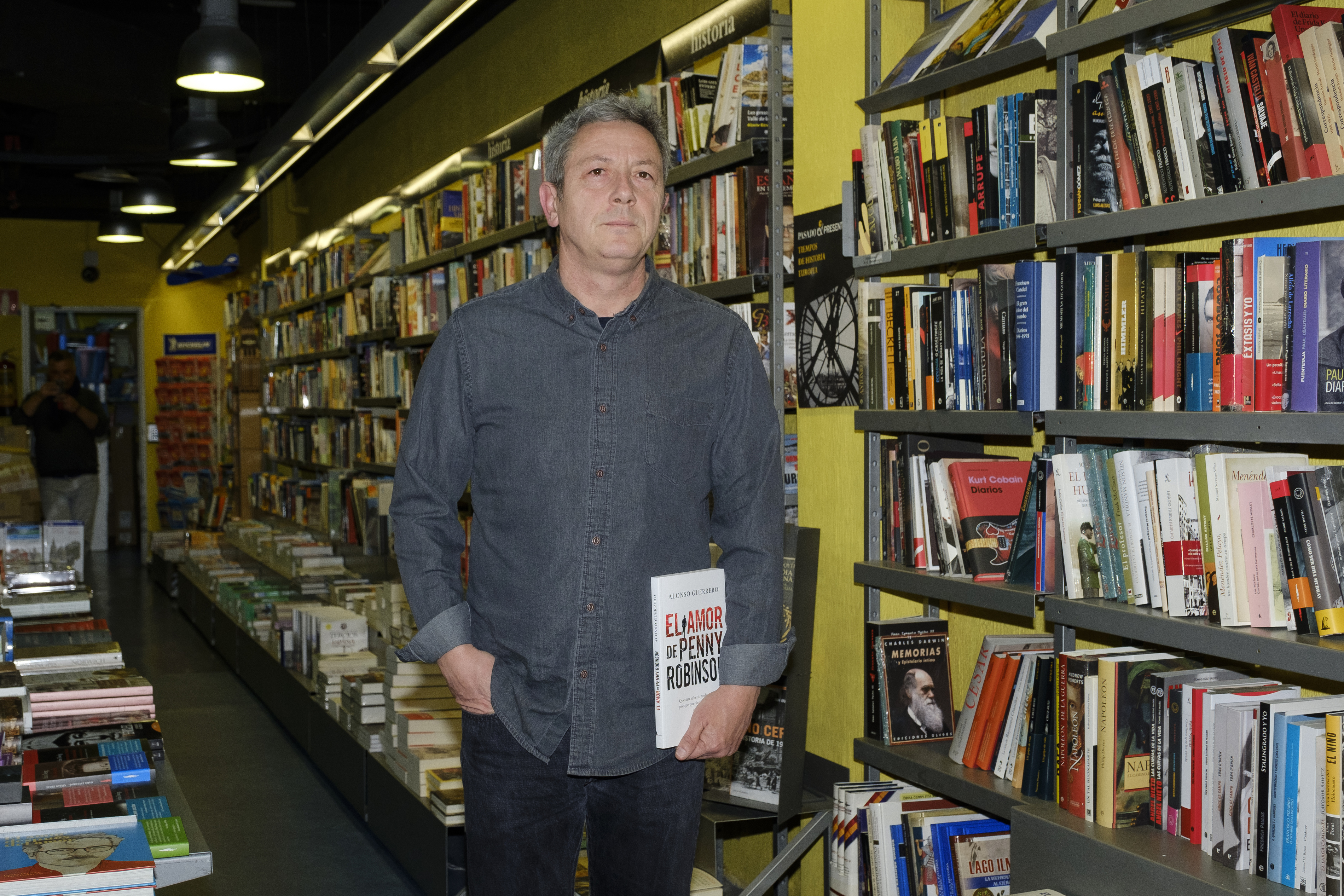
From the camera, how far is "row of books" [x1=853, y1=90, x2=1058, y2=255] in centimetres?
232

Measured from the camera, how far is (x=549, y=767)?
72.2 inches

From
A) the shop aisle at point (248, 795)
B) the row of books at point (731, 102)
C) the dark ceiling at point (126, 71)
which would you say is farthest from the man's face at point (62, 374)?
the row of books at point (731, 102)

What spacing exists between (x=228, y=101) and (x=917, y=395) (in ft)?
25.6

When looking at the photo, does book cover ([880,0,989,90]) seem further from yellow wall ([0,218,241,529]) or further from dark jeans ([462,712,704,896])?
yellow wall ([0,218,241,529])

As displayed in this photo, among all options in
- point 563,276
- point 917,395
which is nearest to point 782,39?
point 917,395

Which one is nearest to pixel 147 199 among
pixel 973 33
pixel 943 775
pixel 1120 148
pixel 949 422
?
pixel 973 33

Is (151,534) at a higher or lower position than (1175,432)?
lower

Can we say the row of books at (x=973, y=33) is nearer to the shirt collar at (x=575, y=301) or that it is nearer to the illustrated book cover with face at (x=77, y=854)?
the shirt collar at (x=575, y=301)

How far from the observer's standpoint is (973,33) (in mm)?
2557

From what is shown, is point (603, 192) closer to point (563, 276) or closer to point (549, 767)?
point (563, 276)

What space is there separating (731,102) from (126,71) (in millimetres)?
5162

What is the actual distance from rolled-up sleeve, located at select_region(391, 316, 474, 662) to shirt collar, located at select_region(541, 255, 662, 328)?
0.16m

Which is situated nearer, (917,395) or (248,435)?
(917,395)

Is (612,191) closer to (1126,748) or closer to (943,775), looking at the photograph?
(1126,748)
